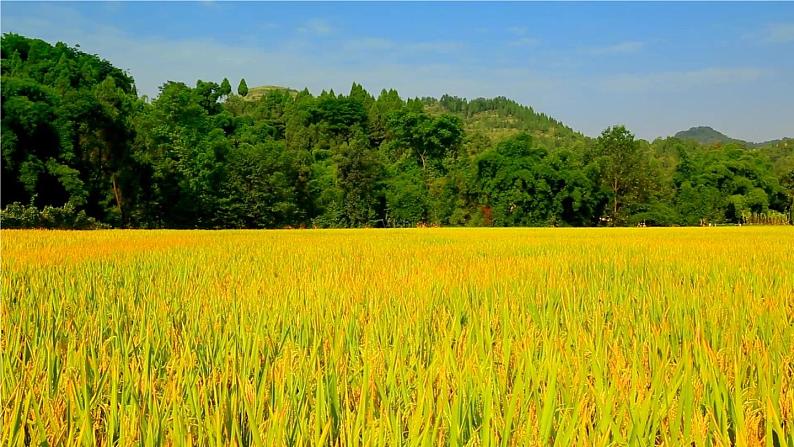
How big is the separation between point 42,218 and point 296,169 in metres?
27.0

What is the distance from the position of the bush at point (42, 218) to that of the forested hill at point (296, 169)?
0.08 meters

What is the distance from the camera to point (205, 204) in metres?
39.4

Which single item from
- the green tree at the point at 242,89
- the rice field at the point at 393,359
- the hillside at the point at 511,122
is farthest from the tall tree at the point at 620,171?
the hillside at the point at 511,122

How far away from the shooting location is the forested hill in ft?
89.9

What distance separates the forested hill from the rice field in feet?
71.8

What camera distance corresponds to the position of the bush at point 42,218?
19552mm

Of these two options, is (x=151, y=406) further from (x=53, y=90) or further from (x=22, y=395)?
(x=53, y=90)

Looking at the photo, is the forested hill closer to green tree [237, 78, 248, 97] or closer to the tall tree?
the tall tree

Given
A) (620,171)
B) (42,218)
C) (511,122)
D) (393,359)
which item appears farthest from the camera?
(511,122)

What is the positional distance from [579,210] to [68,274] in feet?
164

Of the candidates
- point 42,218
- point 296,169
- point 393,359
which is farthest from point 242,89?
point 393,359

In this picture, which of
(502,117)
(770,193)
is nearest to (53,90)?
(770,193)

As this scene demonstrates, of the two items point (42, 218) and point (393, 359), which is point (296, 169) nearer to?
point (42, 218)

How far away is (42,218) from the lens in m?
21.2
